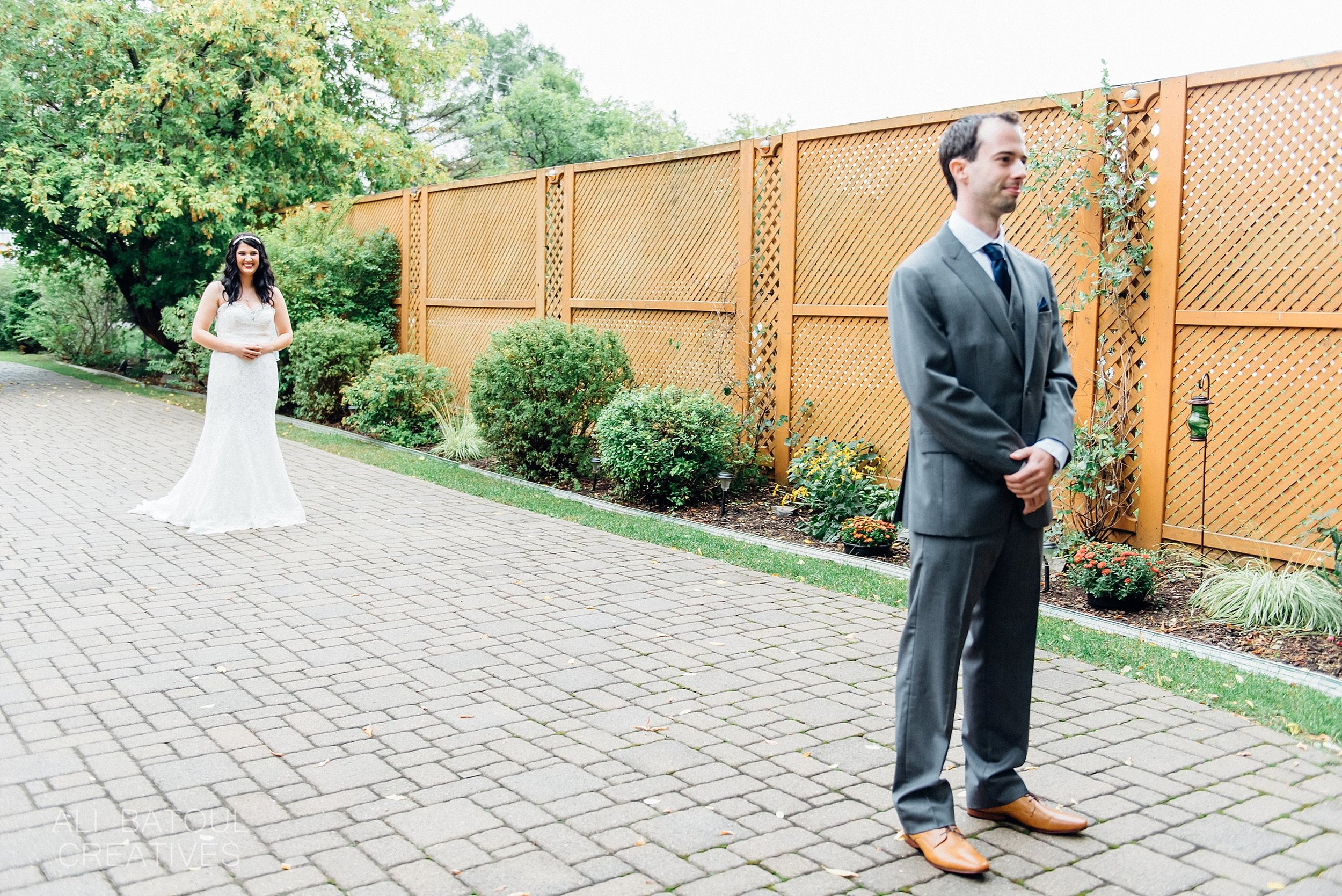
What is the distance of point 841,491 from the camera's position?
8.26 meters

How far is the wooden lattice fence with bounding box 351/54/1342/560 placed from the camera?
6.52m

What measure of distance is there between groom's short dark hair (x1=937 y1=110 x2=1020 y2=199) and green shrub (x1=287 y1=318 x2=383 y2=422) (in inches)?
473

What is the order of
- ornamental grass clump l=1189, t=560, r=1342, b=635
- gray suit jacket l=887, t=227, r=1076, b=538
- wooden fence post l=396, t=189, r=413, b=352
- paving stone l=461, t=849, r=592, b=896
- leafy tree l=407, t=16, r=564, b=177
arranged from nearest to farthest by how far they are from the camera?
paving stone l=461, t=849, r=592, b=896 → gray suit jacket l=887, t=227, r=1076, b=538 → ornamental grass clump l=1189, t=560, r=1342, b=635 → wooden fence post l=396, t=189, r=413, b=352 → leafy tree l=407, t=16, r=564, b=177

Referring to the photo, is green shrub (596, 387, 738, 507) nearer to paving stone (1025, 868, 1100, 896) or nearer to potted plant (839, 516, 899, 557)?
potted plant (839, 516, 899, 557)

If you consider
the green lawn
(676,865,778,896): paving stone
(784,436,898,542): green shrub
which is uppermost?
(784,436,898,542): green shrub

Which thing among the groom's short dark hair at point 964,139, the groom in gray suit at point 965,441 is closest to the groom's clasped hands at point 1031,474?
the groom in gray suit at point 965,441

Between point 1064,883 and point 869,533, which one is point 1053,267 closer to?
point 869,533

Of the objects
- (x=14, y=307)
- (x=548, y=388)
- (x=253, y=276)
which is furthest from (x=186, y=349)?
(x=14, y=307)

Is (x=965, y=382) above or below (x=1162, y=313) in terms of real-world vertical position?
below

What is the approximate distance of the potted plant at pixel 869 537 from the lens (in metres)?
7.62

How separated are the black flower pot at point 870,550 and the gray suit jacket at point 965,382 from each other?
13.8 feet

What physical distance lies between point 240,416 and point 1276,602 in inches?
276

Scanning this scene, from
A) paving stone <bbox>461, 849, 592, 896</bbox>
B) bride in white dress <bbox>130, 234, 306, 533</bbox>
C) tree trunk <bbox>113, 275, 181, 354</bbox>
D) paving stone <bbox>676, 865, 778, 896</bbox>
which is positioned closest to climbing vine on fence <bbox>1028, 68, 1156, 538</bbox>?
paving stone <bbox>676, 865, 778, 896</bbox>

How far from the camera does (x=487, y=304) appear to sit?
1388 cm
